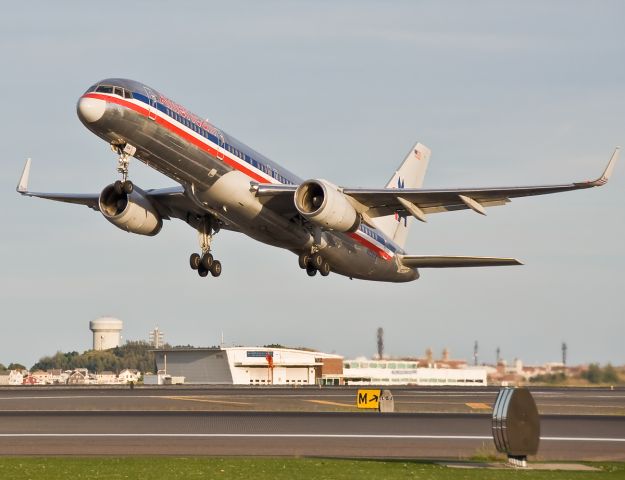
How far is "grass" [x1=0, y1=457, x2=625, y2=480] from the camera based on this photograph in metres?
25.1

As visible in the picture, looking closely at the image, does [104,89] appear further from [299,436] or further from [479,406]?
[479,406]

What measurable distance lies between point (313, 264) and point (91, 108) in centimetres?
1564

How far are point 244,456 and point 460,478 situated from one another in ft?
26.1

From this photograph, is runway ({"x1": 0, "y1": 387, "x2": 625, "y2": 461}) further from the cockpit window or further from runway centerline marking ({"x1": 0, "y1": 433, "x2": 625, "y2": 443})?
the cockpit window

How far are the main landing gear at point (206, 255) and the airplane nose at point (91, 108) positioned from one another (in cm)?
1254

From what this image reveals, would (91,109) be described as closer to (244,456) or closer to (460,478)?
(244,456)

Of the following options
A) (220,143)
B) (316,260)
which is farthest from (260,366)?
(220,143)

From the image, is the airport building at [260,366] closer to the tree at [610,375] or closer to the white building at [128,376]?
the white building at [128,376]

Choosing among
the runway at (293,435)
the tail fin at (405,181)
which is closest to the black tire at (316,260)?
the runway at (293,435)

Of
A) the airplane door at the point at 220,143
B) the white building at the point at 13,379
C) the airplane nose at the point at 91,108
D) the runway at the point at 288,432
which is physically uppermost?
the airplane nose at the point at 91,108

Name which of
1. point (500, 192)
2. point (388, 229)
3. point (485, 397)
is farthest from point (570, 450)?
point (485, 397)

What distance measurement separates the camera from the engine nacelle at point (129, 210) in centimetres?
5122

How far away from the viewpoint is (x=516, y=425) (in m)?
27.8

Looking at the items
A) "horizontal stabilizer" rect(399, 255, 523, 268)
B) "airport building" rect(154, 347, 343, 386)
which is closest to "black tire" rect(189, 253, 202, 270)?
"horizontal stabilizer" rect(399, 255, 523, 268)
